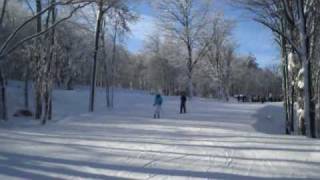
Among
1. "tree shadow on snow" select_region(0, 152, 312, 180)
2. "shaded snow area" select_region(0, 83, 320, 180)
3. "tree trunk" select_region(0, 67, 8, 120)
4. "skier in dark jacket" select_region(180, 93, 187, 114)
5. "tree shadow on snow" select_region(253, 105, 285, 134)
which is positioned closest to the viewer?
"tree shadow on snow" select_region(0, 152, 312, 180)

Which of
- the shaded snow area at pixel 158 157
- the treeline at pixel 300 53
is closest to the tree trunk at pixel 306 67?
the treeline at pixel 300 53

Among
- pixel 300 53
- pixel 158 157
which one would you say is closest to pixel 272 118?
pixel 300 53

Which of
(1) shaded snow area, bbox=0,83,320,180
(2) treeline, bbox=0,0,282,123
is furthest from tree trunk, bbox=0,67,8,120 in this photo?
(1) shaded snow area, bbox=0,83,320,180

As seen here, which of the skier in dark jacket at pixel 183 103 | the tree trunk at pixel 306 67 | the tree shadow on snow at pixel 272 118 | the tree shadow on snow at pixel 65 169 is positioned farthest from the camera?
the tree shadow on snow at pixel 272 118

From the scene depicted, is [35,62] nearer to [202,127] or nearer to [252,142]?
[202,127]

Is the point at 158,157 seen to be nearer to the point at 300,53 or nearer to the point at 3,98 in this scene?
the point at 300,53

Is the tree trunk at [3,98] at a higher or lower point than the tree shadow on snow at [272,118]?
higher

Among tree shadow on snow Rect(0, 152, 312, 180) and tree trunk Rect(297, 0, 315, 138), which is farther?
tree trunk Rect(297, 0, 315, 138)

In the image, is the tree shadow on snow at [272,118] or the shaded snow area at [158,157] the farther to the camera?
the tree shadow on snow at [272,118]

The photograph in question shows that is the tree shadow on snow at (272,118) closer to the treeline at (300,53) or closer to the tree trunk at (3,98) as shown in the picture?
the treeline at (300,53)

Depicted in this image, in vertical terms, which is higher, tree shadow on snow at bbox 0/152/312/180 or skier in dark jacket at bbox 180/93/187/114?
skier in dark jacket at bbox 180/93/187/114

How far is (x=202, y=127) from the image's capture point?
25.0 metres

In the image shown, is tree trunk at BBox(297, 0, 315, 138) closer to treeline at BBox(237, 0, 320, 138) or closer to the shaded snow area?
treeline at BBox(237, 0, 320, 138)

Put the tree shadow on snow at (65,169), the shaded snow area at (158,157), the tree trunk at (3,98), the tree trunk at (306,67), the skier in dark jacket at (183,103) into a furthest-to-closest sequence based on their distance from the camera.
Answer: the tree trunk at (3,98) → the skier in dark jacket at (183,103) → the tree trunk at (306,67) → the shaded snow area at (158,157) → the tree shadow on snow at (65,169)
